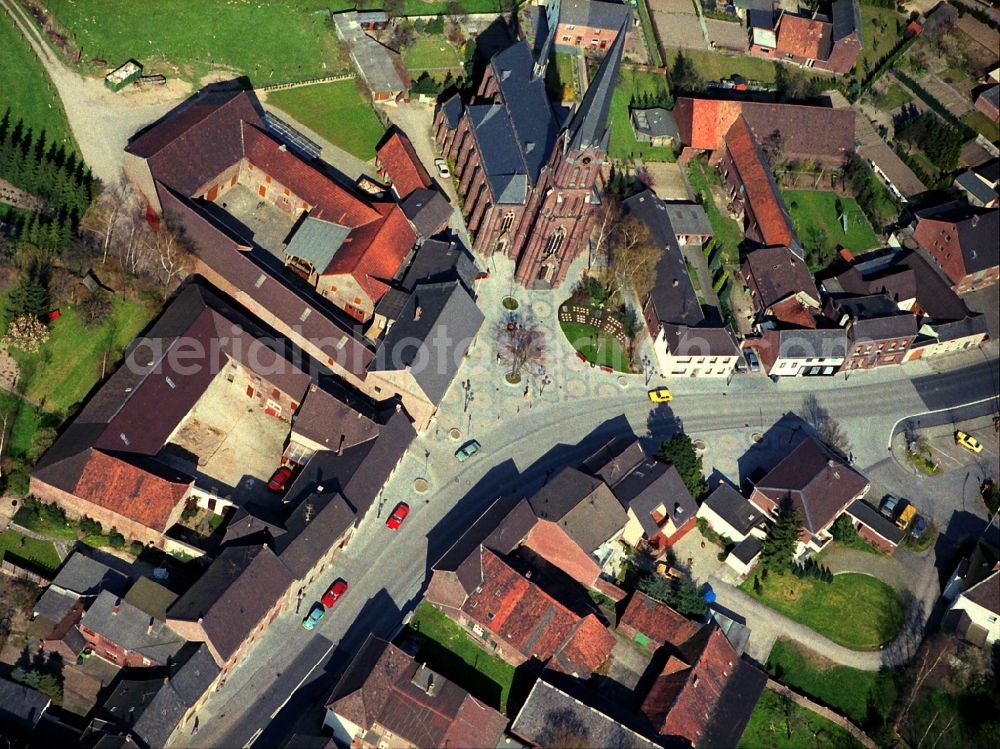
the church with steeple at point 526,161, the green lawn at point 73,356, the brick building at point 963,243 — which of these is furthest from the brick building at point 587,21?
the green lawn at point 73,356

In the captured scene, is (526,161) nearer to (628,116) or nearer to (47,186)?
(628,116)

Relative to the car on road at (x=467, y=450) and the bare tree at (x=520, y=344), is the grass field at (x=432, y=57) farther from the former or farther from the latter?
the car on road at (x=467, y=450)

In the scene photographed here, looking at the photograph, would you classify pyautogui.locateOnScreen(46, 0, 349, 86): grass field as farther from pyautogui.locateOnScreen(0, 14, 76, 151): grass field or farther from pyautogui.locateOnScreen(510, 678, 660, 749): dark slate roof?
pyautogui.locateOnScreen(510, 678, 660, 749): dark slate roof

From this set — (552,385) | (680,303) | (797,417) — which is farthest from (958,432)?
(552,385)

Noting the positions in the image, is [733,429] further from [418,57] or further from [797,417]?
[418,57]

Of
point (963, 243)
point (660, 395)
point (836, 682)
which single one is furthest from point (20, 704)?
point (963, 243)
